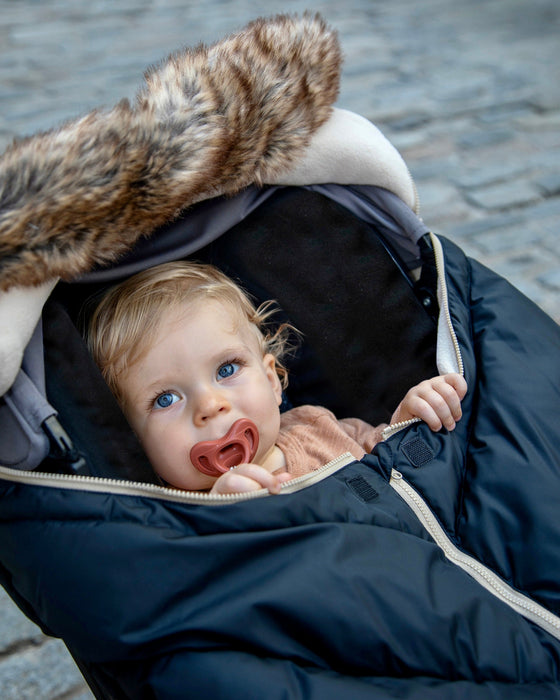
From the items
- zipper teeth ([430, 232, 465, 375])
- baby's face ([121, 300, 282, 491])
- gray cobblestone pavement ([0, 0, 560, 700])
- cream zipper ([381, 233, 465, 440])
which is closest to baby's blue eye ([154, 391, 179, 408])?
baby's face ([121, 300, 282, 491])

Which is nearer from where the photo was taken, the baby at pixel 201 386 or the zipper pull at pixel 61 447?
the zipper pull at pixel 61 447

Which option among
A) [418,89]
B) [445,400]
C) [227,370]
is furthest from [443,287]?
[418,89]

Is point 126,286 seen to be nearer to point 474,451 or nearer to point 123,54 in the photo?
point 474,451

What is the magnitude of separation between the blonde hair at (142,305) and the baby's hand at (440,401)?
1.26 feet

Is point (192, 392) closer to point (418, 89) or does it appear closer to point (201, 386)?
point (201, 386)

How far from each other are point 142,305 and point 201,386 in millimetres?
194

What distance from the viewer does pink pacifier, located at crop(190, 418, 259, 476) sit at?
4.37ft

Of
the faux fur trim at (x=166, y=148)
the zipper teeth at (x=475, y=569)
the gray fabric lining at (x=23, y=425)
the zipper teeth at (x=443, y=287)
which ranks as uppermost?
the faux fur trim at (x=166, y=148)

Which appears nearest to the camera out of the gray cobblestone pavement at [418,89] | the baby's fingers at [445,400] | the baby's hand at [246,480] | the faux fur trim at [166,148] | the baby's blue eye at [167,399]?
the faux fur trim at [166,148]

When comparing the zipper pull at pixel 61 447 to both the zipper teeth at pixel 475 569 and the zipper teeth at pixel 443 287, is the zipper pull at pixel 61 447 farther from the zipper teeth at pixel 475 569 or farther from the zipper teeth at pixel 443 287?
the zipper teeth at pixel 443 287

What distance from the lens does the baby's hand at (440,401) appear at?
1.30 metres

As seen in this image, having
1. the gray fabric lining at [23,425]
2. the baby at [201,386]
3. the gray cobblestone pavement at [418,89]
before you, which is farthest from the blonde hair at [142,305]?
the gray cobblestone pavement at [418,89]

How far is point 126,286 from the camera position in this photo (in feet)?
4.84

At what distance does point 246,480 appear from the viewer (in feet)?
3.95
